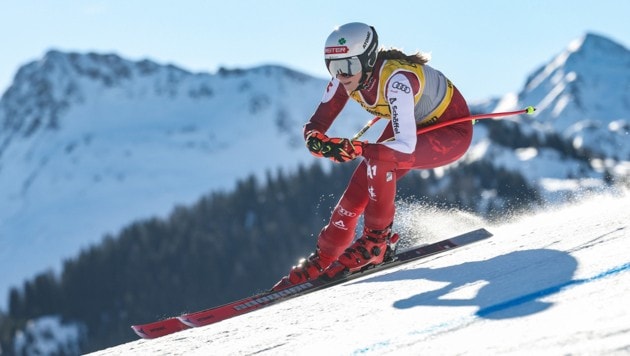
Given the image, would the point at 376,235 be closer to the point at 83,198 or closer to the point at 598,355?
the point at 598,355

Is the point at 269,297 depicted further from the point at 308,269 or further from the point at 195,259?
the point at 195,259

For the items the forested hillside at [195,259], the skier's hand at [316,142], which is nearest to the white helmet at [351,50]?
the skier's hand at [316,142]

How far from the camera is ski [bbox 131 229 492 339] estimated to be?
5.11 meters

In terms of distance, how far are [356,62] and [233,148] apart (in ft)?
597

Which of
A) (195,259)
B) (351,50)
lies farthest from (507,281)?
(195,259)

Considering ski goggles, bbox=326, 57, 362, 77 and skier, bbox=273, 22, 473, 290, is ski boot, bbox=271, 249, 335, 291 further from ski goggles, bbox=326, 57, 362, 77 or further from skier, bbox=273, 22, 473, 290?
ski goggles, bbox=326, 57, 362, 77

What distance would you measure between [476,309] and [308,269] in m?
2.94

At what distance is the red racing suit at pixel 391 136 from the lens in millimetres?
5941

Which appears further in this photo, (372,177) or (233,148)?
(233,148)

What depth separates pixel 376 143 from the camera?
6.13 m

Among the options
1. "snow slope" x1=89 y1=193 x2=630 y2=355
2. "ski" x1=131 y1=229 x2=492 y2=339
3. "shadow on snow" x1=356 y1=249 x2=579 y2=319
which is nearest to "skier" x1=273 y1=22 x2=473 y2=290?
"ski" x1=131 y1=229 x2=492 y2=339

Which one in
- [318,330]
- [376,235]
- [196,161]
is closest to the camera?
[318,330]

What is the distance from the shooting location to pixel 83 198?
172250 millimetres

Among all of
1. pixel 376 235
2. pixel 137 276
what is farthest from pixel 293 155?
pixel 376 235
